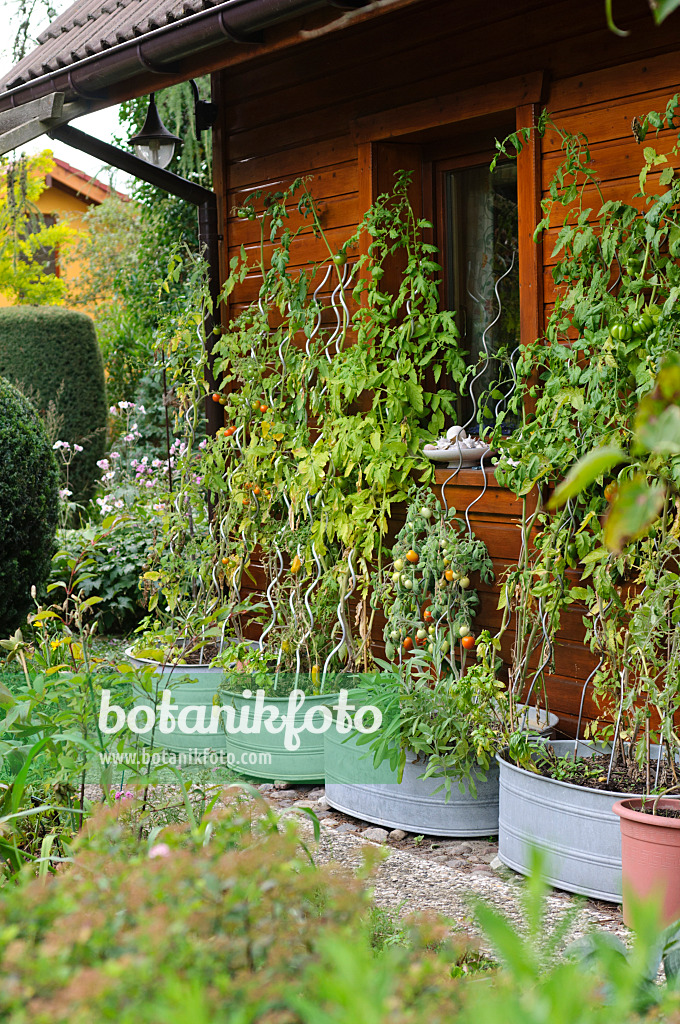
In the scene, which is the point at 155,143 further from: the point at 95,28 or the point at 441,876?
the point at 441,876

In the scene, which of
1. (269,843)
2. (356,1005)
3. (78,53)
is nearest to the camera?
(356,1005)

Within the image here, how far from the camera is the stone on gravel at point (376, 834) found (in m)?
3.54

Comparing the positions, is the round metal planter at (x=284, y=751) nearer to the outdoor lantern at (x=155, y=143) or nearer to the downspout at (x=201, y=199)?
the downspout at (x=201, y=199)

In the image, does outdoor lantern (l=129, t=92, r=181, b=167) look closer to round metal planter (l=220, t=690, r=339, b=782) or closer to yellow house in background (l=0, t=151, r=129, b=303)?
round metal planter (l=220, t=690, r=339, b=782)

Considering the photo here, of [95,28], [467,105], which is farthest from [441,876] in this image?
[95,28]

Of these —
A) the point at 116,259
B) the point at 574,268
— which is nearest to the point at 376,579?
the point at 574,268

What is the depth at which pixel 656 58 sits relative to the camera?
129 inches

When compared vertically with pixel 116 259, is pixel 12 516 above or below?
below

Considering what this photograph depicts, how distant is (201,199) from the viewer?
530 cm

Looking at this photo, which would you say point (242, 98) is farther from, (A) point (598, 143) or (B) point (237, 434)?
(A) point (598, 143)

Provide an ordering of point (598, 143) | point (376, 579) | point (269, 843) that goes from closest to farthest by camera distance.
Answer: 1. point (269, 843)
2. point (598, 143)
3. point (376, 579)

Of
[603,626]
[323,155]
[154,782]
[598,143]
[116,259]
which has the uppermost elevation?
[116,259]

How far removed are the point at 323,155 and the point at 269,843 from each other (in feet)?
12.6

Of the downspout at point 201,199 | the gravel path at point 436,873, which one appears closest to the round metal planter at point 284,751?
the gravel path at point 436,873
